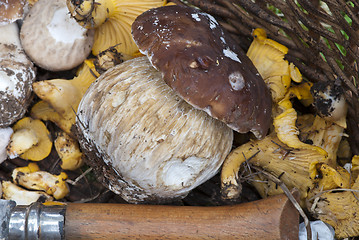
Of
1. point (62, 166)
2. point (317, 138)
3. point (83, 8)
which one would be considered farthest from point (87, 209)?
point (317, 138)

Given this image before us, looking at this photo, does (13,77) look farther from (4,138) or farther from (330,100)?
(330,100)

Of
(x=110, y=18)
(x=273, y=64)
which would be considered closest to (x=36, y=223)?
(x=110, y=18)

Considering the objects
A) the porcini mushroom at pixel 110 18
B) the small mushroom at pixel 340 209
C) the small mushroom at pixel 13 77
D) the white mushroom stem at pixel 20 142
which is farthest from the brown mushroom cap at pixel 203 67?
the white mushroom stem at pixel 20 142

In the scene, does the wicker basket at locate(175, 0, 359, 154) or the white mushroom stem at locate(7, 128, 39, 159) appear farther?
the white mushroom stem at locate(7, 128, 39, 159)

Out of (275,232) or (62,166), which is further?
(62,166)

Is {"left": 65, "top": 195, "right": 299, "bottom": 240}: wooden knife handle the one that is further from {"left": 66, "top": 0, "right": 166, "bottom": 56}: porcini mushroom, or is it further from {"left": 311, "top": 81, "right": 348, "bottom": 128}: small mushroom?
{"left": 66, "top": 0, "right": 166, "bottom": 56}: porcini mushroom

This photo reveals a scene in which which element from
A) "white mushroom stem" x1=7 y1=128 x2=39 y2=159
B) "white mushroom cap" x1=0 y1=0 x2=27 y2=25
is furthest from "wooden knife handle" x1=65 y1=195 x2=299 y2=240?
"white mushroom cap" x1=0 y1=0 x2=27 y2=25

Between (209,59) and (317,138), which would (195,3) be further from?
(317,138)
